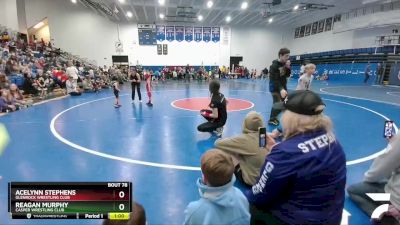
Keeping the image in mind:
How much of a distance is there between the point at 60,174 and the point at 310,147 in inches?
170

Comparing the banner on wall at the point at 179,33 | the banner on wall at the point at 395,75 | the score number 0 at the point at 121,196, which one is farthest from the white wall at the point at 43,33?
the score number 0 at the point at 121,196

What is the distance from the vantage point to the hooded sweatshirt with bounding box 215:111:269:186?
3561 mm

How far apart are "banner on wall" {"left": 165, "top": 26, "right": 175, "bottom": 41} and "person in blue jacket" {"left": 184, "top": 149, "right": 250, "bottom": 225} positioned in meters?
33.3

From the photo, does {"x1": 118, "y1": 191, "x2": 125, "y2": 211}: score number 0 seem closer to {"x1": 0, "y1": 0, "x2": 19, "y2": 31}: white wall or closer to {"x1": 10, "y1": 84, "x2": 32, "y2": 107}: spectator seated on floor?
{"x1": 10, "y1": 84, "x2": 32, "y2": 107}: spectator seated on floor

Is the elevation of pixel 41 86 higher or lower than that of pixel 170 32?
lower

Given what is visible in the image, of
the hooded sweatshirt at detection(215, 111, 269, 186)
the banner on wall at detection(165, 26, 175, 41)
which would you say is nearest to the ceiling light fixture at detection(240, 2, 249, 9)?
the banner on wall at detection(165, 26, 175, 41)

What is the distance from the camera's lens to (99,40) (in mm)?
31672

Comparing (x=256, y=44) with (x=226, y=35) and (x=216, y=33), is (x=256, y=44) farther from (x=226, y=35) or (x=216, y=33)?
(x=216, y=33)

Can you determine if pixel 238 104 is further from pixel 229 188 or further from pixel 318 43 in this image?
pixel 318 43

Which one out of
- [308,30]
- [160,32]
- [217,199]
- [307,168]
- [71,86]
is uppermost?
[308,30]

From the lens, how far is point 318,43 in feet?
105

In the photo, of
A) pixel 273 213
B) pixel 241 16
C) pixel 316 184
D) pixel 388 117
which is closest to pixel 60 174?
pixel 273 213

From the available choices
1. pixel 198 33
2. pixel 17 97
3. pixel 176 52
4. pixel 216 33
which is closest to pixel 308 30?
pixel 216 33
